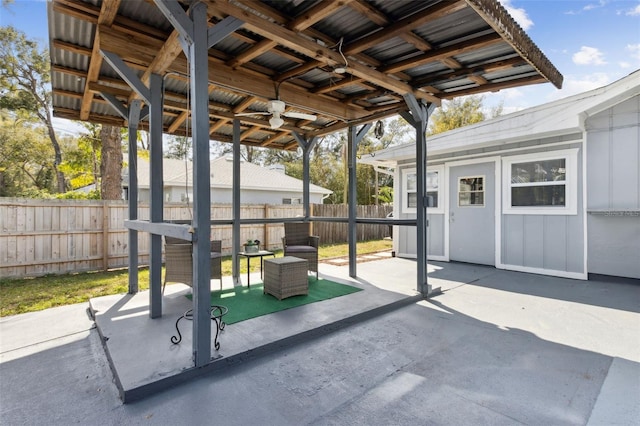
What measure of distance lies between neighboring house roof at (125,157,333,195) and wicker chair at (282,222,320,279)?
6465 mm

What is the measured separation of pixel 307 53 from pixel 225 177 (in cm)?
1022

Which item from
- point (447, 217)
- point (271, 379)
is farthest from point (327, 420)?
point (447, 217)

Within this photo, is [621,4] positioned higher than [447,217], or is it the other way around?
[621,4]

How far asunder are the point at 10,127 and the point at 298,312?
16084 millimetres

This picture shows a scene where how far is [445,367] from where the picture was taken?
257 centimetres

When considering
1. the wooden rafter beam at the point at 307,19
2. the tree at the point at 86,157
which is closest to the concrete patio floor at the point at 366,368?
the wooden rafter beam at the point at 307,19

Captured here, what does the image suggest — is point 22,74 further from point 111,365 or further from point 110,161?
point 111,365

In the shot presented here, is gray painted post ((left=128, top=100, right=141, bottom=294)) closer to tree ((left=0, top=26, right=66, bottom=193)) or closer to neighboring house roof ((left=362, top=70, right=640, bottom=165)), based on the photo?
neighboring house roof ((left=362, top=70, right=640, bottom=165))

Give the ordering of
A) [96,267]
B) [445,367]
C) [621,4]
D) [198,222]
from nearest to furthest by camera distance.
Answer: [198,222], [445,367], [621,4], [96,267]

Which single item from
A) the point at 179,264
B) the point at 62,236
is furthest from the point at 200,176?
the point at 62,236

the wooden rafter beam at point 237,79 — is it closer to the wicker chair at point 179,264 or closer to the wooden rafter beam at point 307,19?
the wooden rafter beam at point 307,19

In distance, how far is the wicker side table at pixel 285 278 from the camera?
405 cm

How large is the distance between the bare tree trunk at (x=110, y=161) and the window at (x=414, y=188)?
24.5 feet

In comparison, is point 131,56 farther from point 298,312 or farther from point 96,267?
point 96,267
